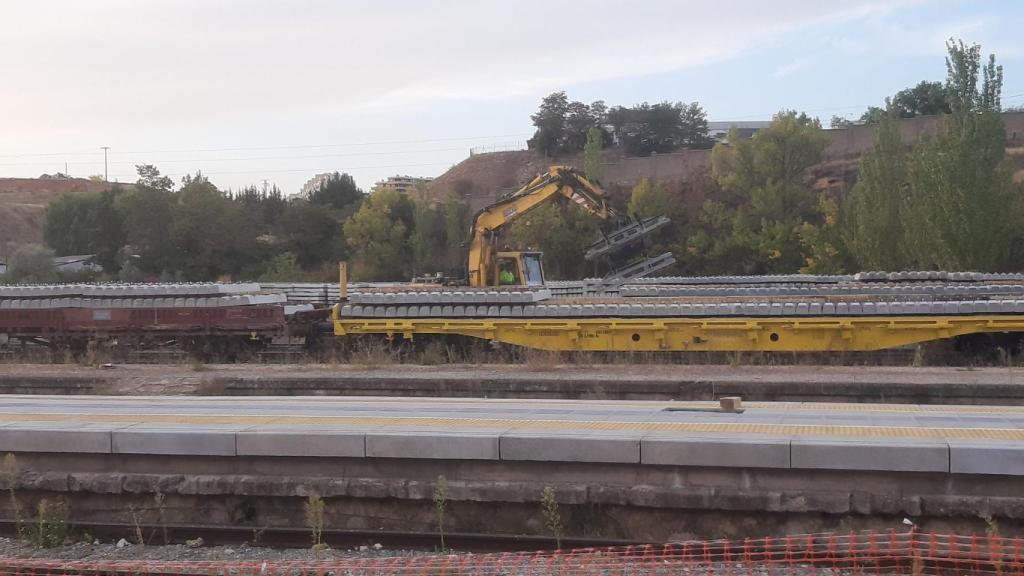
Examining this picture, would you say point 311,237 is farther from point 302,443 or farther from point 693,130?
point 302,443

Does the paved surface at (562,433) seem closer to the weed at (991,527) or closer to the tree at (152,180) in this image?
the weed at (991,527)

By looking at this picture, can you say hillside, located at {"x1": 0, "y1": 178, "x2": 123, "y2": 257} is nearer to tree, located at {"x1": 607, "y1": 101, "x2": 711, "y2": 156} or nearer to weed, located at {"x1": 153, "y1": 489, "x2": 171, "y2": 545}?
tree, located at {"x1": 607, "y1": 101, "x2": 711, "y2": 156}

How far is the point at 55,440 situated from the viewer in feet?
31.2

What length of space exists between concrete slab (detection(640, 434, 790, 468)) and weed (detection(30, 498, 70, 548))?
17.5 feet

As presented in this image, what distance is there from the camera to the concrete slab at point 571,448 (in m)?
8.13

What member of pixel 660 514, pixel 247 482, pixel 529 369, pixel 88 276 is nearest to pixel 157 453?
pixel 247 482

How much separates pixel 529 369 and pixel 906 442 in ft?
36.9

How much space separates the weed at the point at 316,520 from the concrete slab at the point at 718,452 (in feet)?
8.95

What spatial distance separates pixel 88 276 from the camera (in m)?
59.8

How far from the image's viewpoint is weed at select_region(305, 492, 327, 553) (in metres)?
7.86

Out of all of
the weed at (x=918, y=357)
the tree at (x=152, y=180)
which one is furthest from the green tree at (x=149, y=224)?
the weed at (x=918, y=357)

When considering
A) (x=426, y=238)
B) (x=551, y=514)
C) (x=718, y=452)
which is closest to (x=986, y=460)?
(x=718, y=452)

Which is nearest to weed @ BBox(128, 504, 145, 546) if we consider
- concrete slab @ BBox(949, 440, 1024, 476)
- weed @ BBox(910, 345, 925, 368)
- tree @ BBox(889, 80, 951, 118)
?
concrete slab @ BBox(949, 440, 1024, 476)

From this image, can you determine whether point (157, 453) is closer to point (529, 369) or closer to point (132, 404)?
point (132, 404)
